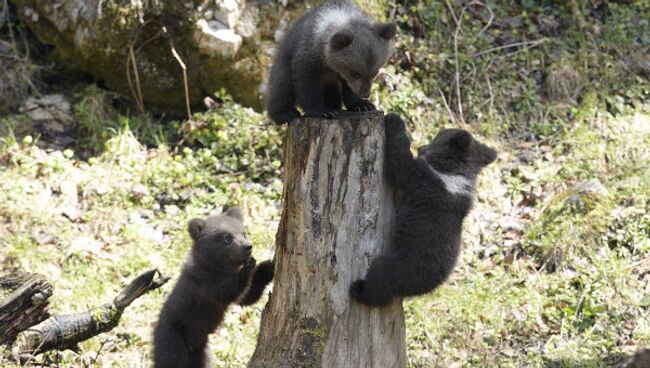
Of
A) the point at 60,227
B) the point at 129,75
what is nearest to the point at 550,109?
the point at 129,75

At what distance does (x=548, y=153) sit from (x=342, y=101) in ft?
13.1

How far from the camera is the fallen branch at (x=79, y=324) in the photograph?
19.9 ft

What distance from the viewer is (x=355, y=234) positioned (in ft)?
16.6

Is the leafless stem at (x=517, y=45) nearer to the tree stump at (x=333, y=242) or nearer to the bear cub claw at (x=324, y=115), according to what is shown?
the bear cub claw at (x=324, y=115)

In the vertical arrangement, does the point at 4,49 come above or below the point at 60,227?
above

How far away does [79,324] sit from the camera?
245 inches

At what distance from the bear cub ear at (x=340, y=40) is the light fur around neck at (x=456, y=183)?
1.24m

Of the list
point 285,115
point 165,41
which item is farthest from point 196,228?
point 165,41

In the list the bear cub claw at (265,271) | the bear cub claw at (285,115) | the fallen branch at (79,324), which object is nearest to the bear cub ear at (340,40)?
the bear cub claw at (285,115)

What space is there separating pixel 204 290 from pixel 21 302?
137cm

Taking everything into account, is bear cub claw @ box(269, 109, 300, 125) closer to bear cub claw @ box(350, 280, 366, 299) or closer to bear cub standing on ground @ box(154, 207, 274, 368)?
bear cub standing on ground @ box(154, 207, 274, 368)

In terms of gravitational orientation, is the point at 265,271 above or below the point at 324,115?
below

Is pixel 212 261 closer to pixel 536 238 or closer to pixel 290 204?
pixel 290 204

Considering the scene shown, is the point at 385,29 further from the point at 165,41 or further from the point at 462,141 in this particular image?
the point at 165,41
